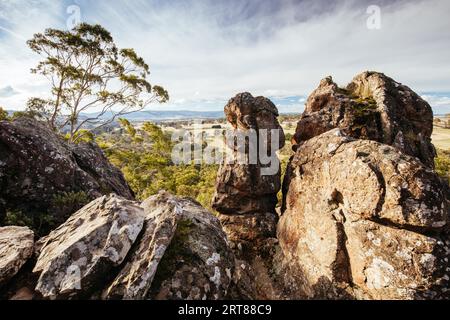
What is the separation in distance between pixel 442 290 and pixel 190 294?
7.59m

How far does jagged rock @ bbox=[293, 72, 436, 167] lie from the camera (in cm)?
1270

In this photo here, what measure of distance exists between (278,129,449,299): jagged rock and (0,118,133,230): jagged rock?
11.0 meters

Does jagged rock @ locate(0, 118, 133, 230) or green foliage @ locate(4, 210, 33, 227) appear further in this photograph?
jagged rock @ locate(0, 118, 133, 230)

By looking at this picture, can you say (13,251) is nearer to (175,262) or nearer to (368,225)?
(175,262)

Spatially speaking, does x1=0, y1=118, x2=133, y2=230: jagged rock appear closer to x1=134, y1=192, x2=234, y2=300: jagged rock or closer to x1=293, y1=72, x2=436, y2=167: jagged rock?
x1=134, y1=192, x2=234, y2=300: jagged rock

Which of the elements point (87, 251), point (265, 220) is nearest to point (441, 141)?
point (265, 220)

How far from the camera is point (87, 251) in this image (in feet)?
18.5

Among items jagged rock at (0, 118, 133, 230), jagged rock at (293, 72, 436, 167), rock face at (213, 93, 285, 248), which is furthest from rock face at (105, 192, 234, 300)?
jagged rock at (293, 72, 436, 167)

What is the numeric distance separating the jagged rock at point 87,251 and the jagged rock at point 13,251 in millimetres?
377

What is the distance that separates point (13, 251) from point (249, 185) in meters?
10.8

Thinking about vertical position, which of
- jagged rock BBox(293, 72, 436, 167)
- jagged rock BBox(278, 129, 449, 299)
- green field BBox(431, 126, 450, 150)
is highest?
jagged rock BBox(293, 72, 436, 167)

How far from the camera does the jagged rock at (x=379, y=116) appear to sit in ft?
41.7
